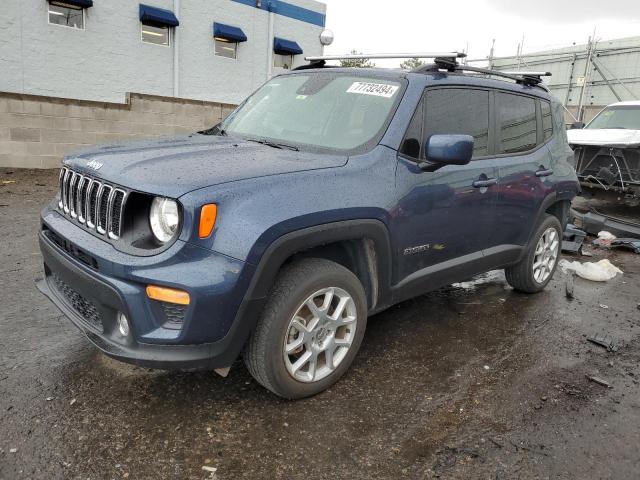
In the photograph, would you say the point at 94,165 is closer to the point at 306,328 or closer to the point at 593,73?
the point at 306,328

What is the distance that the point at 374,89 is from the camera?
3.31 m

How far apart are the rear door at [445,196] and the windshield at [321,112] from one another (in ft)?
0.84

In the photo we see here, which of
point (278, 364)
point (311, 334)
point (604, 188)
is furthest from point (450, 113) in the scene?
point (604, 188)

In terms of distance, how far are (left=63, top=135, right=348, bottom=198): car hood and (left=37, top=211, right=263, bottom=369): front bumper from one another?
327 mm

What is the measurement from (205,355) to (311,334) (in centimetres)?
62

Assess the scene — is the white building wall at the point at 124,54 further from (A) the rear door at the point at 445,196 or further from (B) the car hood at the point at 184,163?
(A) the rear door at the point at 445,196

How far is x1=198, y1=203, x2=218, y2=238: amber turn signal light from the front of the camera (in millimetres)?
2215

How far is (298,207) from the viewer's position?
7.98ft

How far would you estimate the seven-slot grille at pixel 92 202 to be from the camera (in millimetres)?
2418

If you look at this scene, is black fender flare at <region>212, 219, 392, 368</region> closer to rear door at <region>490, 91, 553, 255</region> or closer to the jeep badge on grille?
the jeep badge on grille

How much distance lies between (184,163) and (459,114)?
2.04m

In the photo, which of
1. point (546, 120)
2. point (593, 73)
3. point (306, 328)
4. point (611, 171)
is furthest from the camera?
point (593, 73)

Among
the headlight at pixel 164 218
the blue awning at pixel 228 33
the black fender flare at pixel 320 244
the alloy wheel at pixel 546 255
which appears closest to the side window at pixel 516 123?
the alloy wheel at pixel 546 255

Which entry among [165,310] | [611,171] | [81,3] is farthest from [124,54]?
[165,310]
